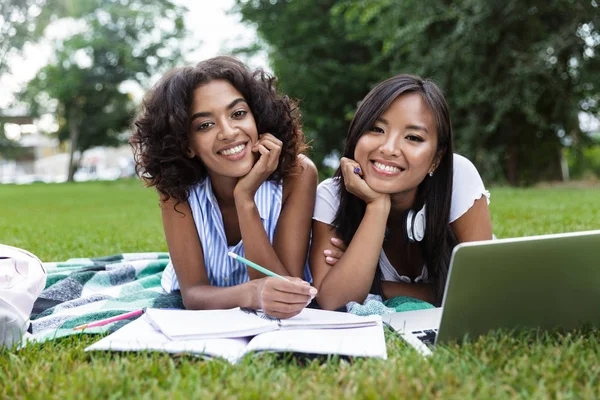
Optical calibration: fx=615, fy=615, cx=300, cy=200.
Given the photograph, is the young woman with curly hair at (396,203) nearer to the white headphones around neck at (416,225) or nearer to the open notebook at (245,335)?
the white headphones around neck at (416,225)

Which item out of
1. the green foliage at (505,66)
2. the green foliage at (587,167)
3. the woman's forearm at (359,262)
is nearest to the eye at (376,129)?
the woman's forearm at (359,262)


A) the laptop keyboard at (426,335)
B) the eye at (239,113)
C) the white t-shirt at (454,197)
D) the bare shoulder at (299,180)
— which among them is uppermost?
the eye at (239,113)

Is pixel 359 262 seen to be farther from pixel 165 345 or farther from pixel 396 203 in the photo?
pixel 165 345

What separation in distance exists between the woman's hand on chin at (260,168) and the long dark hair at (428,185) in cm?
29

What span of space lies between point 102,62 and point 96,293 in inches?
935

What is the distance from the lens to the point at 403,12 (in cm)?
1023

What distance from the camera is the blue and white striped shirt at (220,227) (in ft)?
8.01

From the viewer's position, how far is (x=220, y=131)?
226cm

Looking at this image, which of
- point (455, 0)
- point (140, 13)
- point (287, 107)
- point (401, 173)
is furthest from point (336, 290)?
point (140, 13)

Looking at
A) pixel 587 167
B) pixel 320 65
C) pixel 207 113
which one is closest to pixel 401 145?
pixel 207 113

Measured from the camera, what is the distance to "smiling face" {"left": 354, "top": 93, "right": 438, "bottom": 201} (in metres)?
2.21

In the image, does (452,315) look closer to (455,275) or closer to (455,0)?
(455,275)

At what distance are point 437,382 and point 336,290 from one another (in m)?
0.85

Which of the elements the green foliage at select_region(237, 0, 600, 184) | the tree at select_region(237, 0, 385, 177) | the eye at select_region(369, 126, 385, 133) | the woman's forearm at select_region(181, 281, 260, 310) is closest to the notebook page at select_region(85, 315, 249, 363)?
the woman's forearm at select_region(181, 281, 260, 310)
